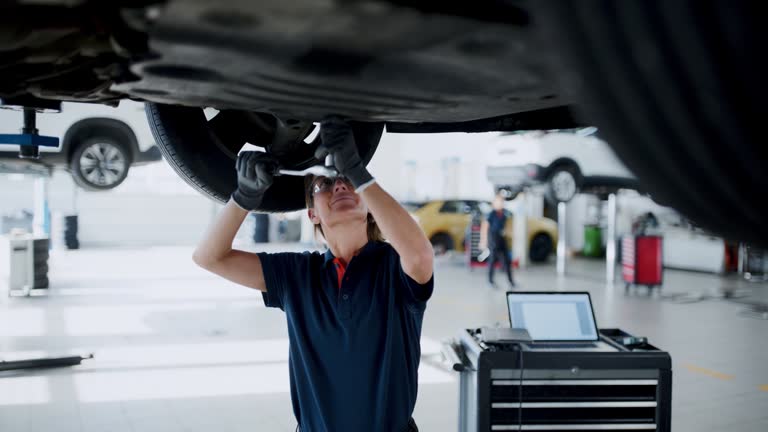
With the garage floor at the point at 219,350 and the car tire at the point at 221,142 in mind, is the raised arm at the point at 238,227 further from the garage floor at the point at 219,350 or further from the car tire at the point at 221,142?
the garage floor at the point at 219,350

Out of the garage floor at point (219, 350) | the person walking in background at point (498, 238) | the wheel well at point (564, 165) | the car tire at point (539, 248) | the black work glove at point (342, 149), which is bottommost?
the garage floor at point (219, 350)

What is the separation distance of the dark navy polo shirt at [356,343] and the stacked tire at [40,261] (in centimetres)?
619

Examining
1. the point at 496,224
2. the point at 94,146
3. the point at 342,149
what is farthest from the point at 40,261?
the point at 342,149

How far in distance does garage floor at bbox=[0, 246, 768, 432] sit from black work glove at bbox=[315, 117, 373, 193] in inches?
85.0

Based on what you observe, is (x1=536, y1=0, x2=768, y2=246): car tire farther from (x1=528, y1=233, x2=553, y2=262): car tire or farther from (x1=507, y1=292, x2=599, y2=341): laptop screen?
(x1=528, y1=233, x2=553, y2=262): car tire

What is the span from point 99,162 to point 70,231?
6.53m

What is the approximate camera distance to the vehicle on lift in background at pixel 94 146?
5602 mm

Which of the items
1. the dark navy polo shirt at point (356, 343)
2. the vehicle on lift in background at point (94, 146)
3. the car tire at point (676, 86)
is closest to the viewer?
the car tire at point (676, 86)

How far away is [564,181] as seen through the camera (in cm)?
828

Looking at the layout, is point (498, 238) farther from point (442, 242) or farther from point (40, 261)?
point (40, 261)

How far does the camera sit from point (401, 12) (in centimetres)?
70

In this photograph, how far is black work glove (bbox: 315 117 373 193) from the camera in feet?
3.93

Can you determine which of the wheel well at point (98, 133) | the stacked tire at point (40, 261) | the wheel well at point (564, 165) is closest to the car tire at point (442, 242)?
the wheel well at point (564, 165)

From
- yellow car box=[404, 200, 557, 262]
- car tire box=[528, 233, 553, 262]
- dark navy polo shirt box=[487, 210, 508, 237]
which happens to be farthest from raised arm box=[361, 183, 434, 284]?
car tire box=[528, 233, 553, 262]
